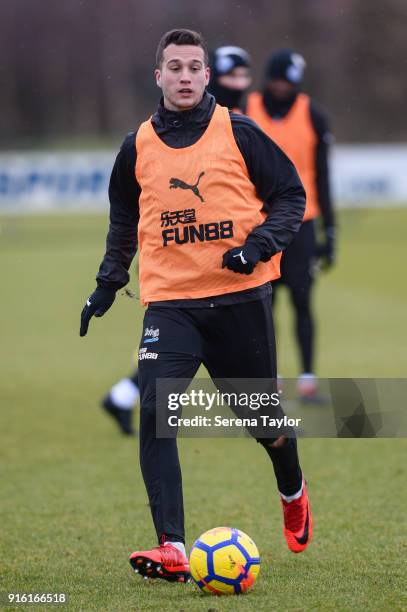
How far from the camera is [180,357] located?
207 inches

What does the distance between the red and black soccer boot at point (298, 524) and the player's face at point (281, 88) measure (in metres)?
4.52

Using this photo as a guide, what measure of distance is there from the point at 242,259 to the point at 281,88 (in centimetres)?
463

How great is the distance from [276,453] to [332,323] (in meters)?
10.6

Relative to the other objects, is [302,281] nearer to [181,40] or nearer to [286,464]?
[286,464]

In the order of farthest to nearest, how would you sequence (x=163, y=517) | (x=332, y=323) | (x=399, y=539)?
(x=332, y=323), (x=399, y=539), (x=163, y=517)

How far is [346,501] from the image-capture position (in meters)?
6.98

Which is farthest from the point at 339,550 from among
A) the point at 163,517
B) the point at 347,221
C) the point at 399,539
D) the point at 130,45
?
the point at 130,45

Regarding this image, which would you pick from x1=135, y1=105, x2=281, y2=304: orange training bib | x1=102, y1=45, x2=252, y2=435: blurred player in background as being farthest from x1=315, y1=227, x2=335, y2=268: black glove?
x1=135, y1=105, x2=281, y2=304: orange training bib

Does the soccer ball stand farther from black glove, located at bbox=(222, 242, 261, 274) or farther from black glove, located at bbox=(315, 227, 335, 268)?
black glove, located at bbox=(315, 227, 335, 268)

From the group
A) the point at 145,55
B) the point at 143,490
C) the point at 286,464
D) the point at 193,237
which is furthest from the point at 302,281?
the point at 145,55

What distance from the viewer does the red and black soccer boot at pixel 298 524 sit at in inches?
220

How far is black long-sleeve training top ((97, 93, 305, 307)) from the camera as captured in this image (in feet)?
17.4

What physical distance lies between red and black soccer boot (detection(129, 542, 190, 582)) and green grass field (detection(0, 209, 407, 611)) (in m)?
0.06

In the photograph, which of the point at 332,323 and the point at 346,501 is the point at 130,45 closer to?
the point at 332,323
